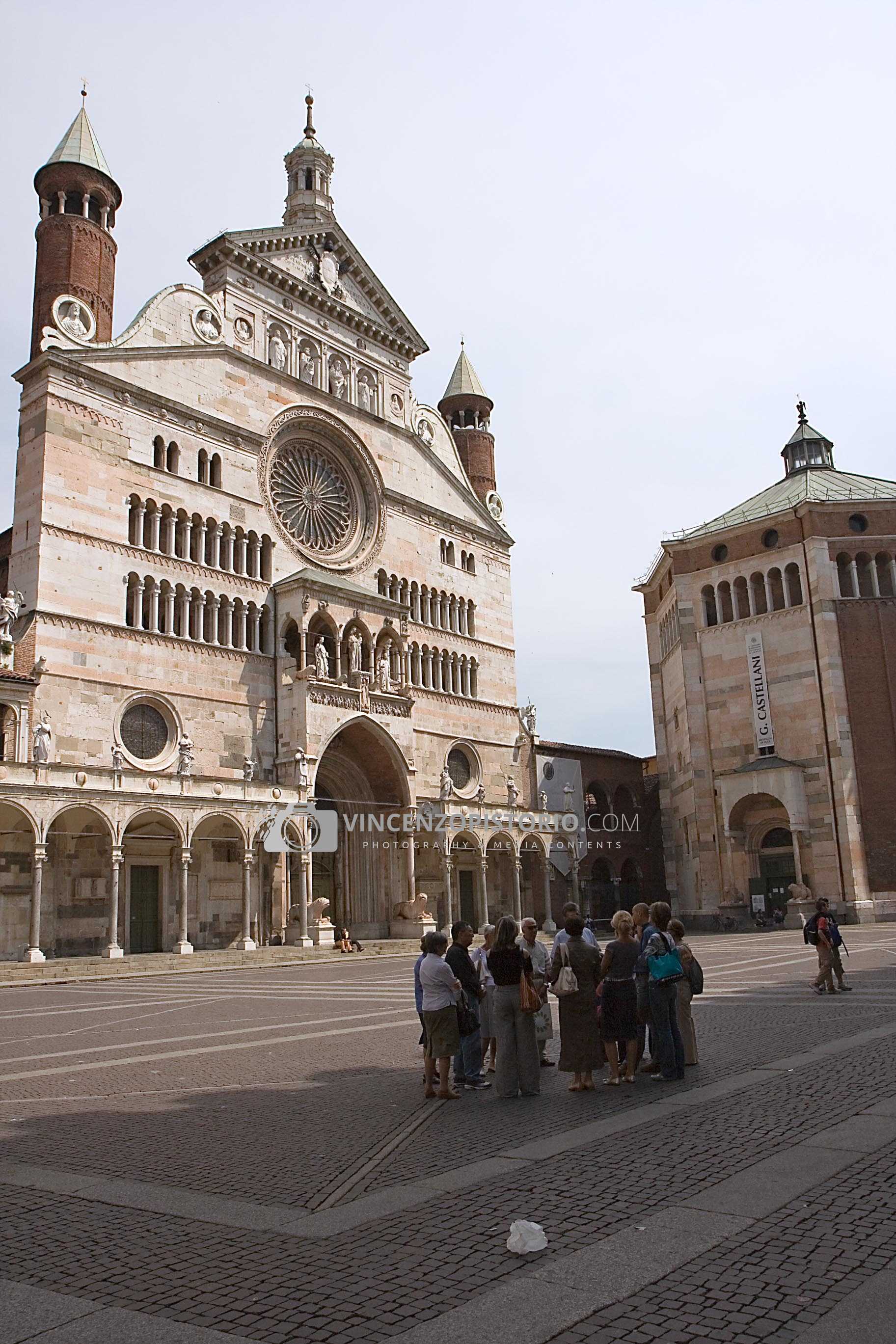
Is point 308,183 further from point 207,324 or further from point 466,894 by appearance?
point 466,894

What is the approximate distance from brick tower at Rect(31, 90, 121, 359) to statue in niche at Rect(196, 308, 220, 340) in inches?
133

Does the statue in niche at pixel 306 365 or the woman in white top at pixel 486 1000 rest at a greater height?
the statue in niche at pixel 306 365

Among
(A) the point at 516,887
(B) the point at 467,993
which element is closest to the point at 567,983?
(B) the point at 467,993

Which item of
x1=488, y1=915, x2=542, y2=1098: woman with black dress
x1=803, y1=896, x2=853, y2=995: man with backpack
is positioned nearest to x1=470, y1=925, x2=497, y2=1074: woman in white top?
x1=488, y1=915, x2=542, y2=1098: woman with black dress

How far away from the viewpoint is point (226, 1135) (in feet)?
28.5

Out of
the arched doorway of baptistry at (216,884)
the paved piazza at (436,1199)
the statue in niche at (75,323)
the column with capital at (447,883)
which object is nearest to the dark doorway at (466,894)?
the column with capital at (447,883)

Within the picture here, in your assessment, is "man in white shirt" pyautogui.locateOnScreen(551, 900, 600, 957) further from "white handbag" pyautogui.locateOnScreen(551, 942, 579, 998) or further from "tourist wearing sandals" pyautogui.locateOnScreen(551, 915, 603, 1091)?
"white handbag" pyautogui.locateOnScreen(551, 942, 579, 998)

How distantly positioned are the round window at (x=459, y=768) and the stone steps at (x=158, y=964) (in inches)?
473

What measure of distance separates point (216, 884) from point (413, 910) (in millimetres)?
8894

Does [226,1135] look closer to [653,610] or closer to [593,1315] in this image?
[593,1315]

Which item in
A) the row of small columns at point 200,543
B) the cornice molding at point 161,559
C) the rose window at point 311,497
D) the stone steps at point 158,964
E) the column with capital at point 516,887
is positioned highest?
the rose window at point 311,497

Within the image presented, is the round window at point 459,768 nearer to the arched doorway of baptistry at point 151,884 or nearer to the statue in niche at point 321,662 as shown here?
the statue in niche at point 321,662

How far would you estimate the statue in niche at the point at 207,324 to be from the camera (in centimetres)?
4228

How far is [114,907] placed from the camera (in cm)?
3161
